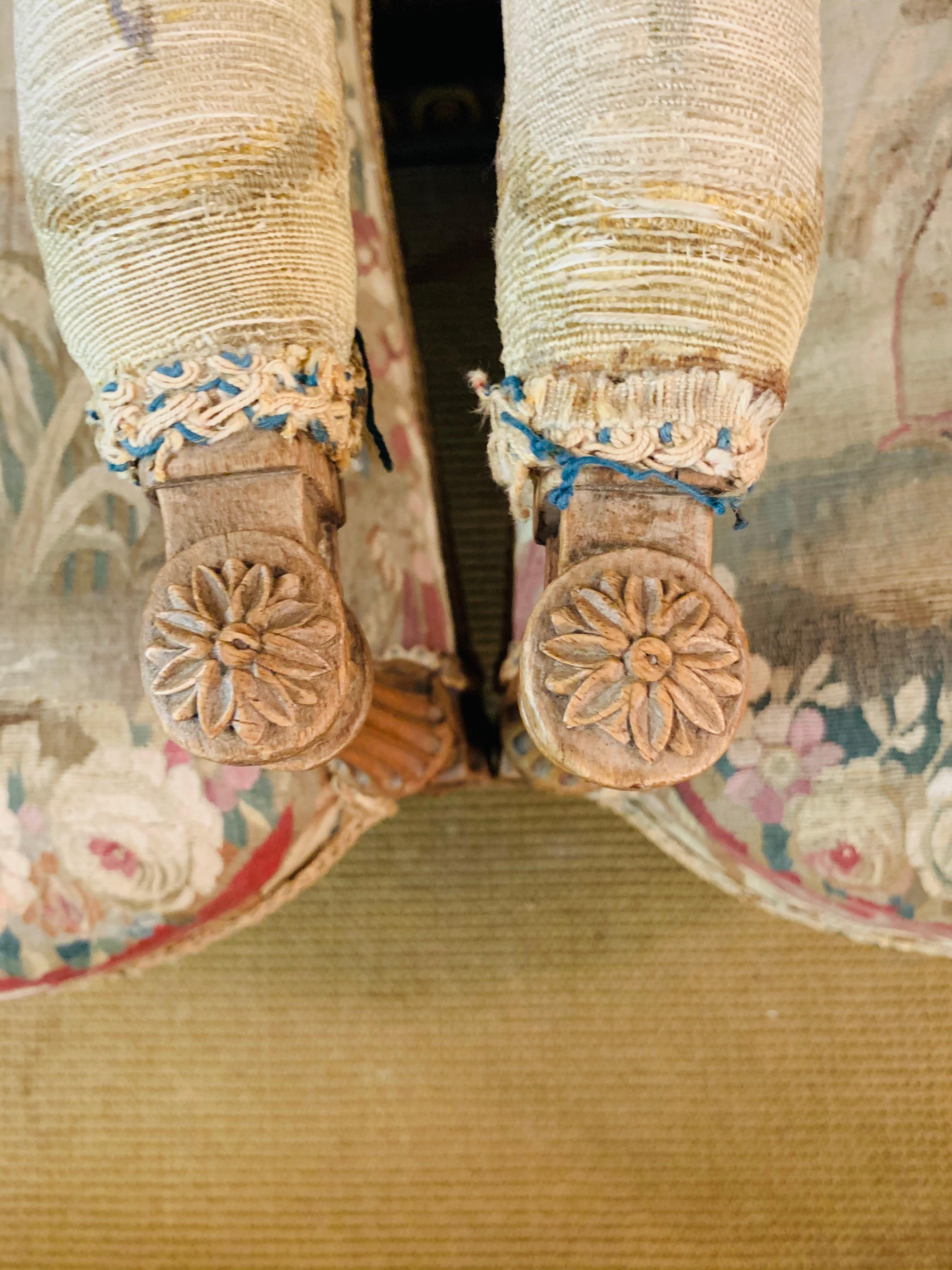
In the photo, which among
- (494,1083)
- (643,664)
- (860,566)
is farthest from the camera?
(494,1083)

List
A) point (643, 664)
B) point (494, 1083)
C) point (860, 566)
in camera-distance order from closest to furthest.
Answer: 1. point (643, 664)
2. point (860, 566)
3. point (494, 1083)

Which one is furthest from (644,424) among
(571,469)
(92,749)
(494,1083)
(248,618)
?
(494,1083)

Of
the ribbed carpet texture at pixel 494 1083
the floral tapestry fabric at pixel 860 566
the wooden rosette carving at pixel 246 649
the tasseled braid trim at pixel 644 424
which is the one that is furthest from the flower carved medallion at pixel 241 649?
the ribbed carpet texture at pixel 494 1083

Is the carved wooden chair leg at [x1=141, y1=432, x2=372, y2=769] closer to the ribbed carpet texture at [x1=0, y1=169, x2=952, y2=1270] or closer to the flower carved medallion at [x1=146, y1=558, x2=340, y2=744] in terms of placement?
the flower carved medallion at [x1=146, y1=558, x2=340, y2=744]

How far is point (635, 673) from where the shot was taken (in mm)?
300

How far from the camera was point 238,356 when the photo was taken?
0.33 metres

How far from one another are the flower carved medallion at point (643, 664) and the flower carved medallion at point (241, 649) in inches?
3.3

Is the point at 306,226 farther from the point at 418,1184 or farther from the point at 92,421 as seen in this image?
the point at 418,1184

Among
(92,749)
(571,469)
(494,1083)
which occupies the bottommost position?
(494,1083)

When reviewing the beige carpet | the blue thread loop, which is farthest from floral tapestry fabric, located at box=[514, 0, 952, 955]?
the beige carpet

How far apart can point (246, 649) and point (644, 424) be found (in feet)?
0.52

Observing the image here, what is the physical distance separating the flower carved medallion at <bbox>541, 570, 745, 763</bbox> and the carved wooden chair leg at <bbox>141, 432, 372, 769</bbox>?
8 centimetres

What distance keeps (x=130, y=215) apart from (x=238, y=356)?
6cm

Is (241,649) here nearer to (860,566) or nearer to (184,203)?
(184,203)
